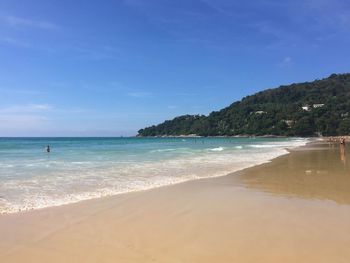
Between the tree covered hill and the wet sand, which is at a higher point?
the tree covered hill

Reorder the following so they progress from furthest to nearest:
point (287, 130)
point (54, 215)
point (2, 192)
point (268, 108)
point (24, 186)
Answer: point (268, 108), point (287, 130), point (24, 186), point (2, 192), point (54, 215)

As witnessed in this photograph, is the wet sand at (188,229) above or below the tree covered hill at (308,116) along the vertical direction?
below

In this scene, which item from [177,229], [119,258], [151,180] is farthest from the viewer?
[151,180]

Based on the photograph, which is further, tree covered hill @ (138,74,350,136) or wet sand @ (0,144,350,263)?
tree covered hill @ (138,74,350,136)

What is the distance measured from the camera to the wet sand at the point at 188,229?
19.0 ft

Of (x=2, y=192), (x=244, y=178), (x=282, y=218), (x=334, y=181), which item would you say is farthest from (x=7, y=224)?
(x=334, y=181)

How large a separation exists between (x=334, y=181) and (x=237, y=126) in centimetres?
18278

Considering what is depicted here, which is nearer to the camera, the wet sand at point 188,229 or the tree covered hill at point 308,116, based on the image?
the wet sand at point 188,229

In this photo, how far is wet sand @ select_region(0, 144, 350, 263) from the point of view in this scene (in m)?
5.80

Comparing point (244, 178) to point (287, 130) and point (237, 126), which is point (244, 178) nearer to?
point (287, 130)

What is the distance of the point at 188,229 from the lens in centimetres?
727

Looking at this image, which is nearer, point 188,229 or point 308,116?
point 188,229

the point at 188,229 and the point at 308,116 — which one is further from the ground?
the point at 308,116

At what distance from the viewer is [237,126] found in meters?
195
